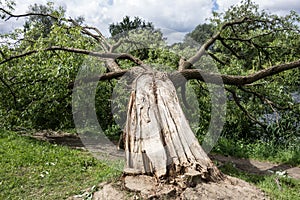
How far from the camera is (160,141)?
3.21m

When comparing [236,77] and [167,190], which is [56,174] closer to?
[167,190]

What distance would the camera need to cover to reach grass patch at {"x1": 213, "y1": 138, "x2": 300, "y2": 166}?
5.87m

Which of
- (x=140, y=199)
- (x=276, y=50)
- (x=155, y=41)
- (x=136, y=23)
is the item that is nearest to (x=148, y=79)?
(x=140, y=199)

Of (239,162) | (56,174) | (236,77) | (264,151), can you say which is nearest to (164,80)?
(236,77)

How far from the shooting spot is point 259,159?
6.02 meters

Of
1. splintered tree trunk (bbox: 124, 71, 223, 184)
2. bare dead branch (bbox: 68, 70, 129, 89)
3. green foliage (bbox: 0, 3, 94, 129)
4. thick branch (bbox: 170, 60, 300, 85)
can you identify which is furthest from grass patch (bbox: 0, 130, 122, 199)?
Answer: thick branch (bbox: 170, 60, 300, 85)

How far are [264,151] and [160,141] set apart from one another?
12.6 ft

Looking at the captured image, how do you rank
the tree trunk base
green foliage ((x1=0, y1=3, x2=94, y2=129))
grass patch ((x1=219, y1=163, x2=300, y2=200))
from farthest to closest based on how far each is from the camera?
1. green foliage ((x1=0, y1=3, x2=94, y2=129))
2. grass patch ((x1=219, y1=163, x2=300, y2=200))
3. the tree trunk base

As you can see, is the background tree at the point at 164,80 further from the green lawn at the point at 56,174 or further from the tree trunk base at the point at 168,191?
the green lawn at the point at 56,174

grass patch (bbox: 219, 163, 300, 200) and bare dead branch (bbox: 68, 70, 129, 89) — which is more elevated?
bare dead branch (bbox: 68, 70, 129, 89)

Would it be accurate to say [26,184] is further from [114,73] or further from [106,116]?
[106,116]

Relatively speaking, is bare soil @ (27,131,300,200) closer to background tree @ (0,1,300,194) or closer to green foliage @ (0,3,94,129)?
background tree @ (0,1,300,194)

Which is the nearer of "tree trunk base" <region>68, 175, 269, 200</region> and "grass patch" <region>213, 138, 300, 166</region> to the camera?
"tree trunk base" <region>68, 175, 269, 200</region>

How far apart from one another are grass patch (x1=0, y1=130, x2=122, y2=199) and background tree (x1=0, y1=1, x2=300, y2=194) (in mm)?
768
